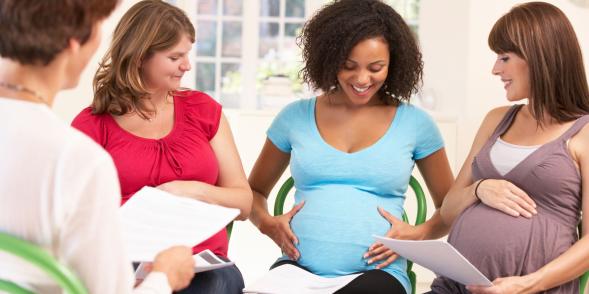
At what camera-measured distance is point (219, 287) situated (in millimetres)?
2117

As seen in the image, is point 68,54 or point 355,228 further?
point 355,228

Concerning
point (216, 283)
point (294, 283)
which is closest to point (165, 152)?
point (216, 283)

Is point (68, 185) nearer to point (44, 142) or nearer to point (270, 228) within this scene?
point (44, 142)

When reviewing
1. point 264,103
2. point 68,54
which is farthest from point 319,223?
point 264,103

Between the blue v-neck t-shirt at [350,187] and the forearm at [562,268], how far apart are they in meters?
0.42

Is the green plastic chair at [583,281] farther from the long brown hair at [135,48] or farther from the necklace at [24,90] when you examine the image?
the necklace at [24,90]

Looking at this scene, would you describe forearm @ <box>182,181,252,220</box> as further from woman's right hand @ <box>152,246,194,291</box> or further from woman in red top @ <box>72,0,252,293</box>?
woman's right hand @ <box>152,246,194,291</box>

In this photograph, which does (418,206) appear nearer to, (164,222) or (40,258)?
(164,222)

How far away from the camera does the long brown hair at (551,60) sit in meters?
2.12

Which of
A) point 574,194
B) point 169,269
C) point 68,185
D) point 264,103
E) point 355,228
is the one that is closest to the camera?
point 68,185

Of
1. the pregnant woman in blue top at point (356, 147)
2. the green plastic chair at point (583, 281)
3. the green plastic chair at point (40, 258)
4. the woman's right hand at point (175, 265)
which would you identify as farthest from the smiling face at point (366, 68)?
the green plastic chair at point (40, 258)

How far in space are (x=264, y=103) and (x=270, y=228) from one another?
320 cm

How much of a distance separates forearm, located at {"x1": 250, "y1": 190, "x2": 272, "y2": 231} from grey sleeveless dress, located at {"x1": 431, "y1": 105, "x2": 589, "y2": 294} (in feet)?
2.09

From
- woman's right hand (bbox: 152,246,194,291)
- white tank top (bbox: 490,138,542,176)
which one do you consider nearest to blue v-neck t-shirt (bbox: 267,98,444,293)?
white tank top (bbox: 490,138,542,176)
